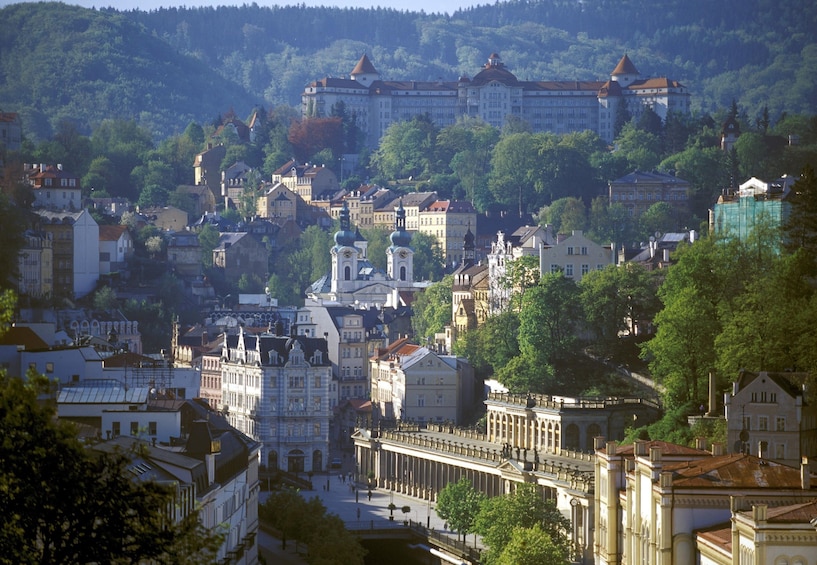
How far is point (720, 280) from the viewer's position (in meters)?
104

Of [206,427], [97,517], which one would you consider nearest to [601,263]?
[206,427]

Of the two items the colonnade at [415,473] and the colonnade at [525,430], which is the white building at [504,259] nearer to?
the colonnade at [415,473]

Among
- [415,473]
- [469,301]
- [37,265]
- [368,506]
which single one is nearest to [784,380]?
[368,506]

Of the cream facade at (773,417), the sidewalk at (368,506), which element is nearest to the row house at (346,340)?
the sidewalk at (368,506)

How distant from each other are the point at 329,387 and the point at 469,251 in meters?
36.4

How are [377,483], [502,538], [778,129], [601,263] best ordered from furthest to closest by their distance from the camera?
[778,129]
[601,263]
[377,483]
[502,538]

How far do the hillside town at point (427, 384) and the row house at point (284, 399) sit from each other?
0.41ft

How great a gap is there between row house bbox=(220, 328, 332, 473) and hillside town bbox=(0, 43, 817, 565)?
13 centimetres

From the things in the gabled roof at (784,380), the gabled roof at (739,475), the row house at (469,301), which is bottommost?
the gabled roof at (739,475)

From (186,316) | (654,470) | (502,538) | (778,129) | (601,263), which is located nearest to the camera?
(654,470)

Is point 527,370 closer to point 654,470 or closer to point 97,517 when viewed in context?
point 654,470

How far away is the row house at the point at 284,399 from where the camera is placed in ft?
440

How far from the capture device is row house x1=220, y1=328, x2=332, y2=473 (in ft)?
440

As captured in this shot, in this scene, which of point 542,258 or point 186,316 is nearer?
point 542,258
